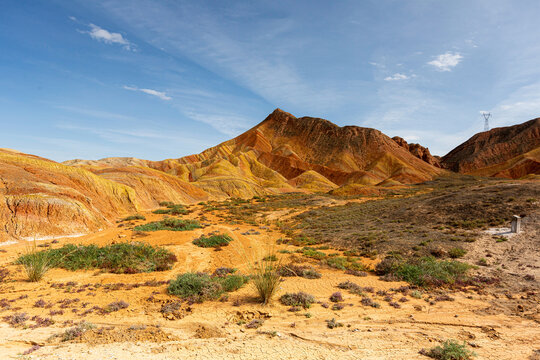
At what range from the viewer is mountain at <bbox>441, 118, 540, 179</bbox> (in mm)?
84750

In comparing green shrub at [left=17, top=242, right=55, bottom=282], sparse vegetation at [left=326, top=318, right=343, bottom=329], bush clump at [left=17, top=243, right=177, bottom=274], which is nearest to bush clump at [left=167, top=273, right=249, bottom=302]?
bush clump at [left=17, top=243, right=177, bottom=274]

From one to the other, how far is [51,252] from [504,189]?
29549 mm

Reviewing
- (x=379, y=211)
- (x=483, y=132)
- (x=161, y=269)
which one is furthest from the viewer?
(x=483, y=132)

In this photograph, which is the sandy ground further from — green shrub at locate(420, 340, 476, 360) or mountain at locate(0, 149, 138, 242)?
mountain at locate(0, 149, 138, 242)

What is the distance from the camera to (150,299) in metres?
7.55

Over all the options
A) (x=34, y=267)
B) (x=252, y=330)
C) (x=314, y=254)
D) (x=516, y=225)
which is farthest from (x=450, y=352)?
(x=516, y=225)

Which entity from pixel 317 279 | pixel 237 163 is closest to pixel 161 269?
pixel 317 279

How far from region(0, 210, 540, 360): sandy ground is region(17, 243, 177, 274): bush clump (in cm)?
98

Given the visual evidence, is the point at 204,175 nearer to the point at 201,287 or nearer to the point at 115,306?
the point at 201,287

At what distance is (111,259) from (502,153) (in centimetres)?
13923

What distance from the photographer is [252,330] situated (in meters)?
5.98

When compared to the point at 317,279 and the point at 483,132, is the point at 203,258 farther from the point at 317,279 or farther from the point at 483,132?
the point at 483,132

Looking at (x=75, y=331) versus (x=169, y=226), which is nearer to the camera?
(x=75, y=331)

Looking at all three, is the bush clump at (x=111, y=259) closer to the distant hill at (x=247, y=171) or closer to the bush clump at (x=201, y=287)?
the bush clump at (x=201, y=287)
